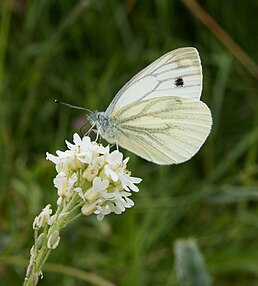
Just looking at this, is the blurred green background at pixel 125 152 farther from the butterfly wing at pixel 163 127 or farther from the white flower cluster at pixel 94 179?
the white flower cluster at pixel 94 179

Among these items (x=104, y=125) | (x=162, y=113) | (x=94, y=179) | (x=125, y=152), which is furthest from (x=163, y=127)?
(x=125, y=152)

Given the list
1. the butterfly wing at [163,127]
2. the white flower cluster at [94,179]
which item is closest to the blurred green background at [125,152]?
the butterfly wing at [163,127]

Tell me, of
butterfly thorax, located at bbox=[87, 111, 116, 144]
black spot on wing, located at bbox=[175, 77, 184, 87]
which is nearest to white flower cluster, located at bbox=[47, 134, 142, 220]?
butterfly thorax, located at bbox=[87, 111, 116, 144]

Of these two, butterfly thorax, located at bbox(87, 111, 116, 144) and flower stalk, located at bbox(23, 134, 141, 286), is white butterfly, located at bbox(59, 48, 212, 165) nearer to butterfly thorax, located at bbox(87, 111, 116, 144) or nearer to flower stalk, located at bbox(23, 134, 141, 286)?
butterfly thorax, located at bbox(87, 111, 116, 144)

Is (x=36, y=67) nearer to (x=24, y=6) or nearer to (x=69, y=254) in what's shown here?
(x=24, y=6)

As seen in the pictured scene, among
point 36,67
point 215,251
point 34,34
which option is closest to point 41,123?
point 36,67

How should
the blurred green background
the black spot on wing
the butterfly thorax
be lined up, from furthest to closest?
the blurred green background < the black spot on wing < the butterfly thorax
